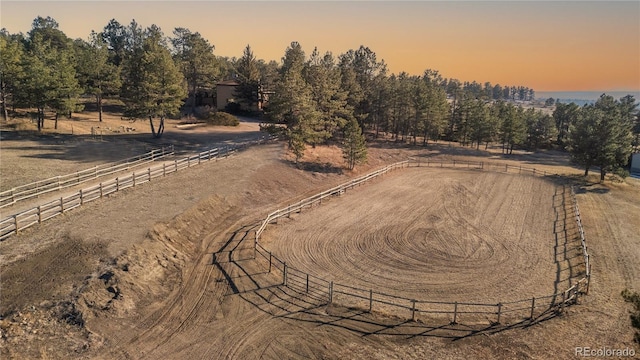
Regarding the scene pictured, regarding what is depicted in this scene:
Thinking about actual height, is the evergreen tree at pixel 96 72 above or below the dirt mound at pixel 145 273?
above

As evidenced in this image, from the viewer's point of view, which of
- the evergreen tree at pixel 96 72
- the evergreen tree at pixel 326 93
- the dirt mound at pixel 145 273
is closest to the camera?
the dirt mound at pixel 145 273

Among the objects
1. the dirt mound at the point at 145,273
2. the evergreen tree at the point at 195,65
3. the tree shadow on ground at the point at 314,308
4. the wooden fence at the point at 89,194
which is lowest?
the tree shadow on ground at the point at 314,308

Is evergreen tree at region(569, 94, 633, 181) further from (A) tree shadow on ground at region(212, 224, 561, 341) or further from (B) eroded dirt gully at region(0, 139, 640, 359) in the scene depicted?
(A) tree shadow on ground at region(212, 224, 561, 341)

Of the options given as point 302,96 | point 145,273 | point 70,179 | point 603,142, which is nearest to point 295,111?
point 302,96

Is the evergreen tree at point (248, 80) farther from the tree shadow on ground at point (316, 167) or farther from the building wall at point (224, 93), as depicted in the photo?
the tree shadow on ground at point (316, 167)

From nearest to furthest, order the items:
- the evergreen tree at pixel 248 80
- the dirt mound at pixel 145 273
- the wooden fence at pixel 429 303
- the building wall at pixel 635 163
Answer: the dirt mound at pixel 145 273, the wooden fence at pixel 429 303, the building wall at pixel 635 163, the evergreen tree at pixel 248 80

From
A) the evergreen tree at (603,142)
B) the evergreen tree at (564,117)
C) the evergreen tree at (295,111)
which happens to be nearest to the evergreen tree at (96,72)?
the evergreen tree at (295,111)

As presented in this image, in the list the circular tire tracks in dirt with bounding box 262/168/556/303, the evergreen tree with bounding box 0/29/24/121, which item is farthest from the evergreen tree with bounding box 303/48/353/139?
the evergreen tree with bounding box 0/29/24/121

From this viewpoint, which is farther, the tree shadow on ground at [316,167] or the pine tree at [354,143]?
the pine tree at [354,143]
